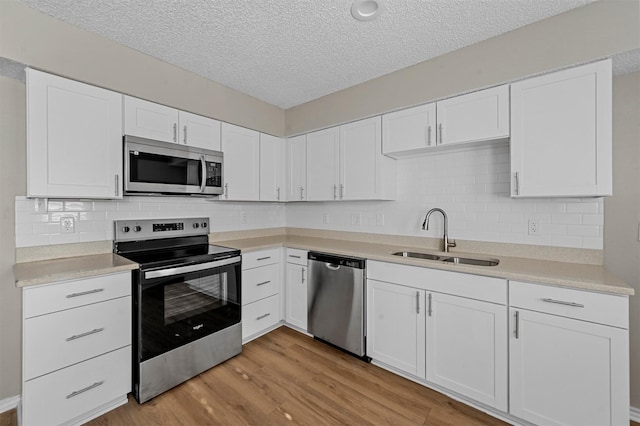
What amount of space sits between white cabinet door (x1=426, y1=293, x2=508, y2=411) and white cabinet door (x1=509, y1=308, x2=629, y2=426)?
0.23 feet

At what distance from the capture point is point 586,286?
4.93 ft

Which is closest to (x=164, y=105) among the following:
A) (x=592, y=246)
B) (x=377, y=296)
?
(x=377, y=296)

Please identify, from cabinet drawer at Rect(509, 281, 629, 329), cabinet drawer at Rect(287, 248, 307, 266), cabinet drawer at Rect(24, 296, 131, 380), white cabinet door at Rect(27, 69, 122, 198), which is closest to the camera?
cabinet drawer at Rect(509, 281, 629, 329)

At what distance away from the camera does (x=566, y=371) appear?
158 centimetres

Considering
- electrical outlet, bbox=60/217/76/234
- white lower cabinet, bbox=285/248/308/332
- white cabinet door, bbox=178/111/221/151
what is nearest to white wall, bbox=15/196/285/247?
electrical outlet, bbox=60/217/76/234

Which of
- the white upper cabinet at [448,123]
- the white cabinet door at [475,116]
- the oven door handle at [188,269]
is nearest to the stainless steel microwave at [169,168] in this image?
the oven door handle at [188,269]

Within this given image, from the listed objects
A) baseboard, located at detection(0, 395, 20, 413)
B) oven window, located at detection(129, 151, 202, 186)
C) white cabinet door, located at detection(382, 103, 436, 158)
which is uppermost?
white cabinet door, located at detection(382, 103, 436, 158)

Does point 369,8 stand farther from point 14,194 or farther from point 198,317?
point 14,194

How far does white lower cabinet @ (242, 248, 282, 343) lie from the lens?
8.89 feet

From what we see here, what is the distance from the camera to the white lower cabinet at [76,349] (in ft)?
5.08

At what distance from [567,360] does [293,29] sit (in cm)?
269

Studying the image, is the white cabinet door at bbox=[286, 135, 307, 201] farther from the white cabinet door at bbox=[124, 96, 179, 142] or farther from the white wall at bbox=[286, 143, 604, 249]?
the white cabinet door at bbox=[124, 96, 179, 142]

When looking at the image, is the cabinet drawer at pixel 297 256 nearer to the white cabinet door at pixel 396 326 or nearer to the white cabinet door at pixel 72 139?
the white cabinet door at pixel 396 326

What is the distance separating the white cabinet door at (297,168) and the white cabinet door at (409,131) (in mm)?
1064
